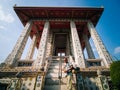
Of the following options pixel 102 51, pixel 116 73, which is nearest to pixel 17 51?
pixel 102 51

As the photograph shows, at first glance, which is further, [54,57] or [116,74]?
[54,57]

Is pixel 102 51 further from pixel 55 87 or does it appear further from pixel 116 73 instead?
pixel 55 87

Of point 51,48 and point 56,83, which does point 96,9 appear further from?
point 56,83

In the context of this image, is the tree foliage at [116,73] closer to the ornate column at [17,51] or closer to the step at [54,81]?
the step at [54,81]

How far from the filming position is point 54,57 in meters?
13.3

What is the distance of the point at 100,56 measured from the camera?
11.3 metres

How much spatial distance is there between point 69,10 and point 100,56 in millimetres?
7917

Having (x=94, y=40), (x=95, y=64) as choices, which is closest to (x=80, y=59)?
(x=95, y=64)

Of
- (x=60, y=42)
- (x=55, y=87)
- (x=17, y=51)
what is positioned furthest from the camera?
(x=60, y=42)

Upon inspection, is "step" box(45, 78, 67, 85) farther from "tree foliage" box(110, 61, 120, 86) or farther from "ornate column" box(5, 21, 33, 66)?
"ornate column" box(5, 21, 33, 66)

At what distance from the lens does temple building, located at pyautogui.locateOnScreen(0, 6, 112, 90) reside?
252 inches

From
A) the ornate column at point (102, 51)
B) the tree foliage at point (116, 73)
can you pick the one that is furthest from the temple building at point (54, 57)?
the tree foliage at point (116, 73)

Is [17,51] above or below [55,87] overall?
above

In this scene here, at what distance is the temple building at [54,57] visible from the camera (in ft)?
21.0
